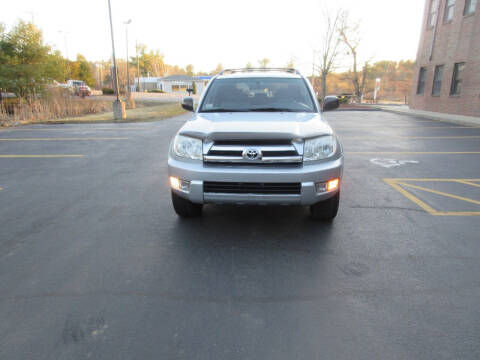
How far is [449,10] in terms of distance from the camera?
1936 centimetres

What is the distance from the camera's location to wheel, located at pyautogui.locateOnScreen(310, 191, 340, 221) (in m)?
3.92

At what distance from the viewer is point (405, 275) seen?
3.02 meters

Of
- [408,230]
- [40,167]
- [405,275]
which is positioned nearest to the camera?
[405,275]

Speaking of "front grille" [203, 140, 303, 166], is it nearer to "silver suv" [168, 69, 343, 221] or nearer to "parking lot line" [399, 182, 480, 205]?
"silver suv" [168, 69, 343, 221]

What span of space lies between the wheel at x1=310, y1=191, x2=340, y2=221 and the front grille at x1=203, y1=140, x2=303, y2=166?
0.79 metres

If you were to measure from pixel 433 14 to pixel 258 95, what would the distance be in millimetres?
22253

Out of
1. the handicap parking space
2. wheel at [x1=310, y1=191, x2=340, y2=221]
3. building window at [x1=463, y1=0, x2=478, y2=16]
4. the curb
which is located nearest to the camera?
wheel at [x1=310, y1=191, x2=340, y2=221]

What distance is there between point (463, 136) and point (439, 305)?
1137cm

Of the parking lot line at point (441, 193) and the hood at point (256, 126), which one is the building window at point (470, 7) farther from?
the hood at point (256, 126)

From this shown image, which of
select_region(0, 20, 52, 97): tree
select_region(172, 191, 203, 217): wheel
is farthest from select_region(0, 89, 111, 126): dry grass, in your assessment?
select_region(172, 191, 203, 217): wheel

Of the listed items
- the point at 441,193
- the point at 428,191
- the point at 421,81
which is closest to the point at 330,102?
the point at 428,191

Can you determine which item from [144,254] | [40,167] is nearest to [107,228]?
[144,254]

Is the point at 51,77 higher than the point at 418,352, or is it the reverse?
the point at 51,77

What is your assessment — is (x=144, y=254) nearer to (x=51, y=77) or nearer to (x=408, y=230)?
(x=408, y=230)
